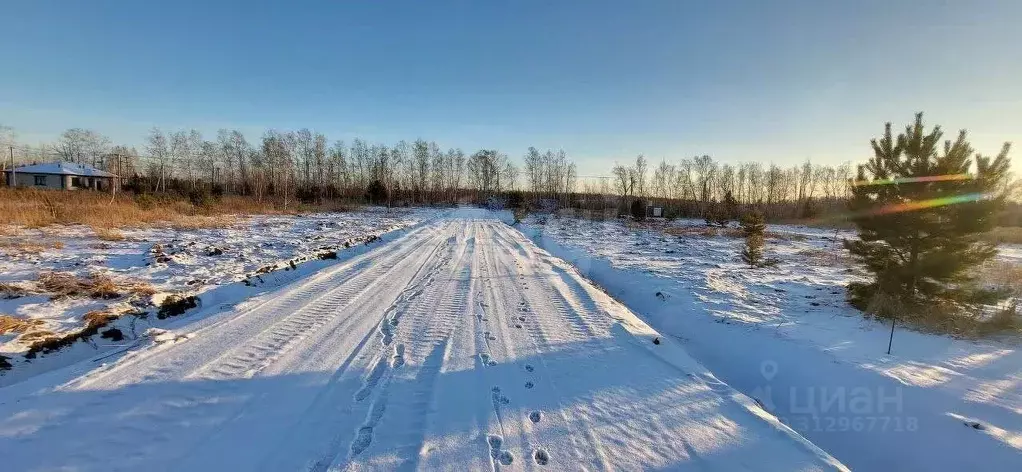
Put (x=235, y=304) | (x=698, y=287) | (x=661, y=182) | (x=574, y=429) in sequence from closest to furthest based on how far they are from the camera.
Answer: (x=574, y=429) → (x=235, y=304) → (x=698, y=287) → (x=661, y=182)

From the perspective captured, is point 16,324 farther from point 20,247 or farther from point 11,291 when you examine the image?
point 20,247

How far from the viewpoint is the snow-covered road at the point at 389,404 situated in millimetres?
2898

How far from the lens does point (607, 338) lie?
18.7 ft

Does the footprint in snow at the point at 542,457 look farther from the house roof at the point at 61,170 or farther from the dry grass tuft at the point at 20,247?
the house roof at the point at 61,170

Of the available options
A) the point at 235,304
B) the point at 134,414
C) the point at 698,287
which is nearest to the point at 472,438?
the point at 134,414

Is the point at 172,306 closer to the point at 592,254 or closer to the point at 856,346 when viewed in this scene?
the point at 856,346

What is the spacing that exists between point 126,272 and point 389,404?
8131mm

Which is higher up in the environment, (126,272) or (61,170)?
(61,170)

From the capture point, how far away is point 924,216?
24.4ft

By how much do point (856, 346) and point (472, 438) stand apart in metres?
6.03

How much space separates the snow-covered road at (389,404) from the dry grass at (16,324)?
1669mm

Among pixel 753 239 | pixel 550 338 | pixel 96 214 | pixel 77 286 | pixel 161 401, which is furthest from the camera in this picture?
pixel 96 214

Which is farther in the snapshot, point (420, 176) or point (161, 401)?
point (420, 176)

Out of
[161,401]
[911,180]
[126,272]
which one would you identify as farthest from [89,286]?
[911,180]
